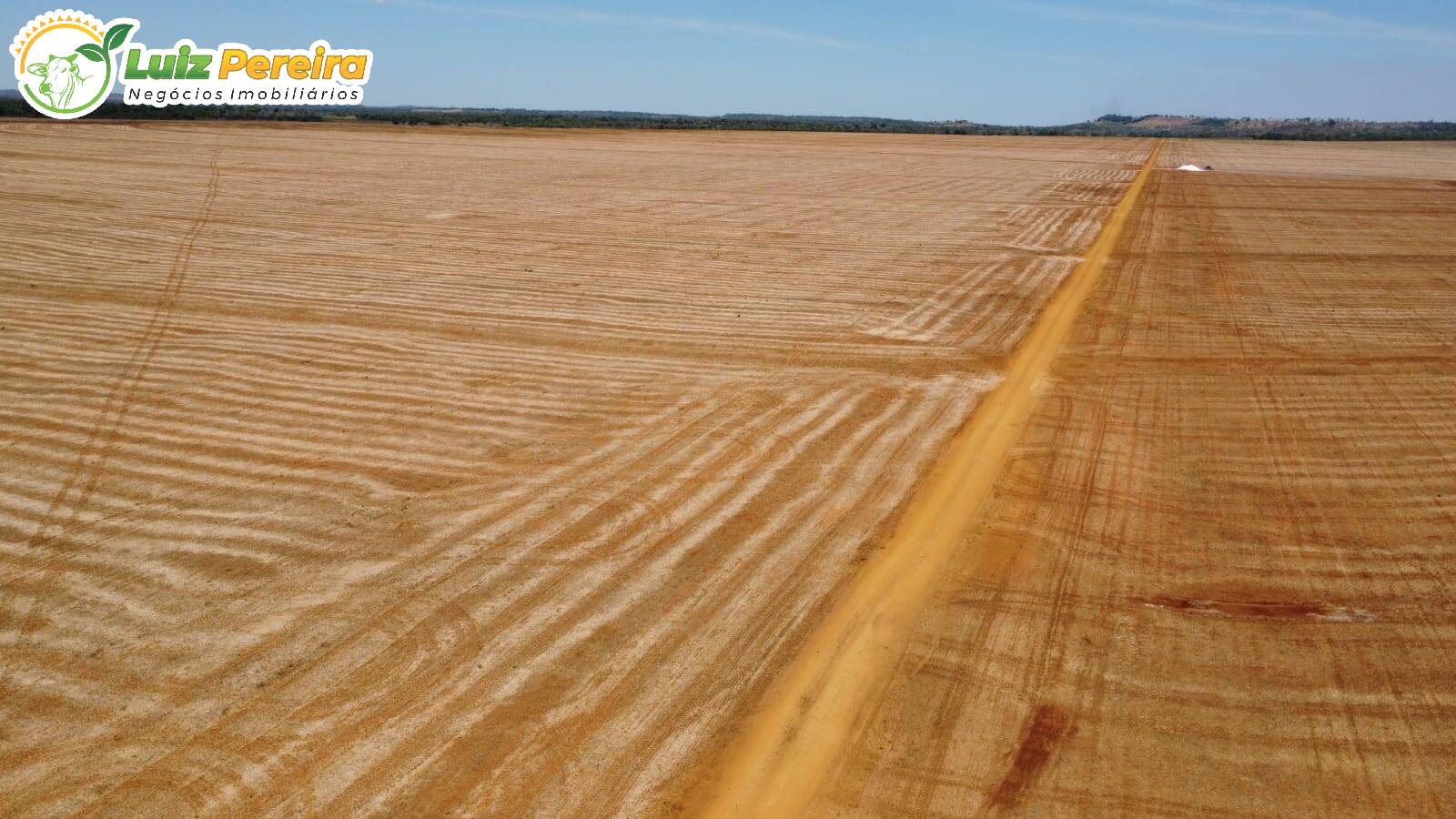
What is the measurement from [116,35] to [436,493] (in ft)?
157

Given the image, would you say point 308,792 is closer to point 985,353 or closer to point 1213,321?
point 985,353

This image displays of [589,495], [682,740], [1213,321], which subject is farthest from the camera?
[1213,321]

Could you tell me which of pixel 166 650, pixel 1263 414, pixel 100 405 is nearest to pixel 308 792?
pixel 166 650

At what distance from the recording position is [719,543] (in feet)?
23.8

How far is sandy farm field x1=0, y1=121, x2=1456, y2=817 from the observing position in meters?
5.00

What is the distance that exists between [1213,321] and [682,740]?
11740mm

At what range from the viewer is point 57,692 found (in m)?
5.48

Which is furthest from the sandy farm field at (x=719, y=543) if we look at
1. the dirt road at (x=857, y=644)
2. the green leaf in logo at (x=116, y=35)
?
the green leaf in logo at (x=116, y=35)

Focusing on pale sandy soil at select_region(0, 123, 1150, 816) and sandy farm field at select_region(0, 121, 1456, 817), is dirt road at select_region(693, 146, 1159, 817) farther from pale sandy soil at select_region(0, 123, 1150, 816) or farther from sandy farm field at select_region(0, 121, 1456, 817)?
pale sandy soil at select_region(0, 123, 1150, 816)

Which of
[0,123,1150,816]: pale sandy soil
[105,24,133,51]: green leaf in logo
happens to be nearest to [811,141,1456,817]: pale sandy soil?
[0,123,1150,816]: pale sandy soil

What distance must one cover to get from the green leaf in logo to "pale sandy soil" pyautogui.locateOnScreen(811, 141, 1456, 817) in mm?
45927

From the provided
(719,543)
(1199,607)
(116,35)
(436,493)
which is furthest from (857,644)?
(116,35)

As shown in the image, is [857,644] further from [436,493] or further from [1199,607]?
[436,493]

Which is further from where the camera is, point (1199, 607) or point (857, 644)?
point (1199, 607)
